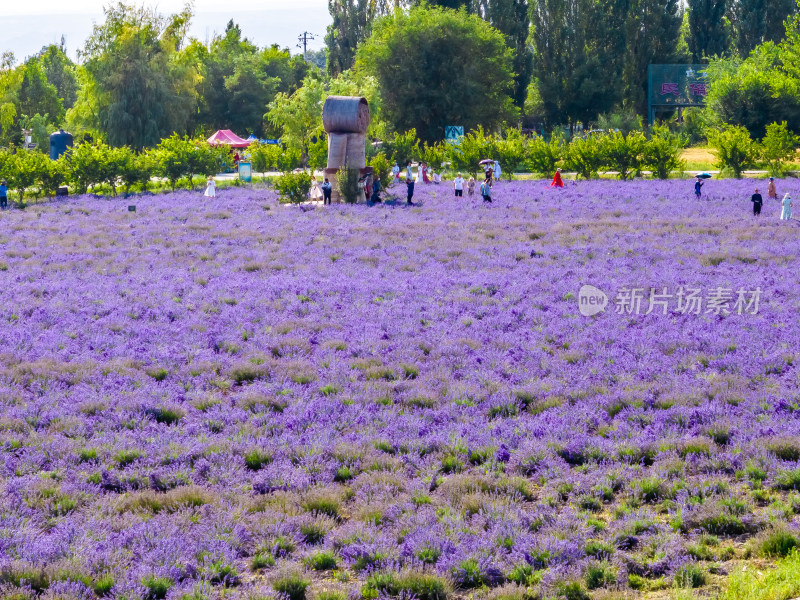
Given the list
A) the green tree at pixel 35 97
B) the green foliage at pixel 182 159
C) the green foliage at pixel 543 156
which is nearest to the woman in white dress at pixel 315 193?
the green foliage at pixel 182 159

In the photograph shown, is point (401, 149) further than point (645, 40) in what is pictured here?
No

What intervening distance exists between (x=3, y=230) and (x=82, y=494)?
92.3ft

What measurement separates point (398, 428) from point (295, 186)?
3221 cm

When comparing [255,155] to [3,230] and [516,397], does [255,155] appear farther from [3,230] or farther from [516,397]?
[516,397]

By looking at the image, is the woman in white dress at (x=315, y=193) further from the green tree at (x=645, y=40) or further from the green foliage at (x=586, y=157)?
the green tree at (x=645, y=40)

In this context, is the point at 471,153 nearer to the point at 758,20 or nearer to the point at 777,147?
the point at 777,147

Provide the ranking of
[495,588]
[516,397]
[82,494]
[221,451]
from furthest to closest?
[516,397] < [221,451] < [82,494] < [495,588]

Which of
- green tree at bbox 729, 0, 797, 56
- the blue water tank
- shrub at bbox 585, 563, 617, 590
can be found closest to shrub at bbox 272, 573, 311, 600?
shrub at bbox 585, 563, 617, 590

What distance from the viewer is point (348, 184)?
42.1m

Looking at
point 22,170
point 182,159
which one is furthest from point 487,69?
point 22,170

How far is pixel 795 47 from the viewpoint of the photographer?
66.2 m

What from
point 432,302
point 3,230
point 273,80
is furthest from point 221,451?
point 273,80

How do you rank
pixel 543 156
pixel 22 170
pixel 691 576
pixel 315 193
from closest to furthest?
pixel 691 576, pixel 315 193, pixel 22 170, pixel 543 156

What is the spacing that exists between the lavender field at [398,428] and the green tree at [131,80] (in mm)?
47458
